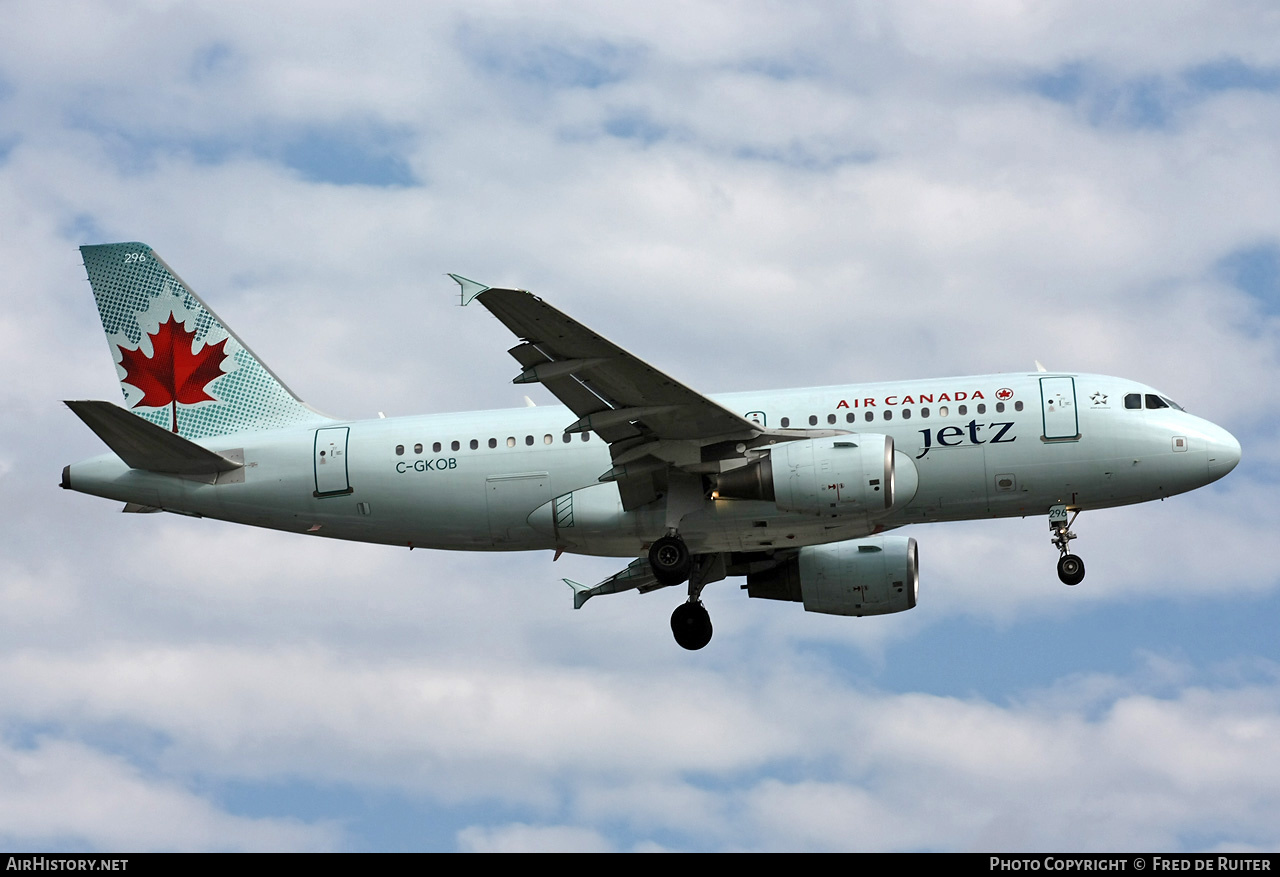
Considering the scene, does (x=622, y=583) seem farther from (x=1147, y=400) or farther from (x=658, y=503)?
(x=1147, y=400)

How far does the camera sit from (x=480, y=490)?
4234 centimetres

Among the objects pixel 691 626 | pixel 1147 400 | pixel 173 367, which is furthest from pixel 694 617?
pixel 173 367

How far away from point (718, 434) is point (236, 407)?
13823 mm

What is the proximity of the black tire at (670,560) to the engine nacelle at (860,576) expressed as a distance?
5.90m

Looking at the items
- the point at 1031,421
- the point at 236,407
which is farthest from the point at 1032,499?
the point at 236,407

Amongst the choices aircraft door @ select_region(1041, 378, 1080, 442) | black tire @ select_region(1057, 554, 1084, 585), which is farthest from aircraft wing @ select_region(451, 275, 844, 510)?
black tire @ select_region(1057, 554, 1084, 585)

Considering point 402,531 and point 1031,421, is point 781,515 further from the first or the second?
point 402,531

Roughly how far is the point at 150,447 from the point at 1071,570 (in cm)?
2335

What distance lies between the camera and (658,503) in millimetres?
41531

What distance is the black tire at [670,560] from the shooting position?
4128 cm

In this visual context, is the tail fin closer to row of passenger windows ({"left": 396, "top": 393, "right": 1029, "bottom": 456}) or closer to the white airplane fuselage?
the white airplane fuselage

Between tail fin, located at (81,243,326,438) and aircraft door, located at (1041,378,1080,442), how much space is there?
18865 mm

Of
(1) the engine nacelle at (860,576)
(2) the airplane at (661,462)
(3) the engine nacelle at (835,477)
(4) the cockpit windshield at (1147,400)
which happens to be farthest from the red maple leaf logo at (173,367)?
(4) the cockpit windshield at (1147,400)

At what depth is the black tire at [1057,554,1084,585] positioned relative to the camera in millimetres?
41969
